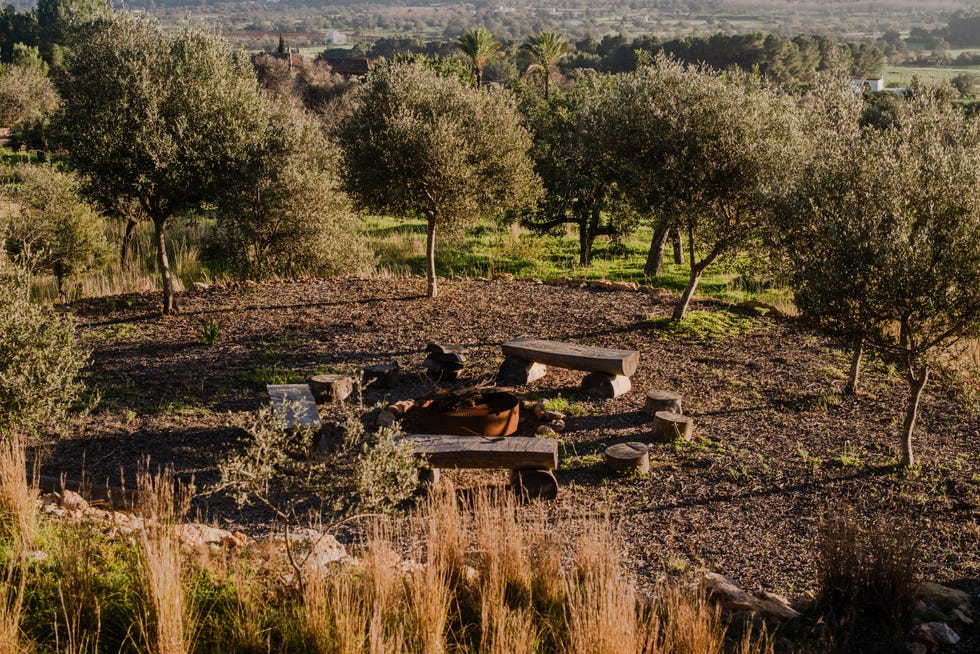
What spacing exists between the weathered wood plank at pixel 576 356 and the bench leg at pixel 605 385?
0.46ft

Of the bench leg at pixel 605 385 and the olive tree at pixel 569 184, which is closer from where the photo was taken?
the bench leg at pixel 605 385

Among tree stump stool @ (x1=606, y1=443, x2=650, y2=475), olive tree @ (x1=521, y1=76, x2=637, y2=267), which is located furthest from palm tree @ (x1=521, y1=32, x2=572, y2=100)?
tree stump stool @ (x1=606, y1=443, x2=650, y2=475)

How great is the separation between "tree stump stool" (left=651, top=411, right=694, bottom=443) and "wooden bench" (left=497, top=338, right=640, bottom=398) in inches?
53.5

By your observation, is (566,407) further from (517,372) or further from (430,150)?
(430,150)

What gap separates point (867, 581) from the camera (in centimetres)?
578

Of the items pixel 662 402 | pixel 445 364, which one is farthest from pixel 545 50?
pixel 662 402

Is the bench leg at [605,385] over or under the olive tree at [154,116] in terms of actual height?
under

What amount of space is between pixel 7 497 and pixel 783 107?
12698 millimetres

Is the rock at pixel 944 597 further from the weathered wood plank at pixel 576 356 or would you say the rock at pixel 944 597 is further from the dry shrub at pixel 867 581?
the weathered wood plank at pixel 576 356

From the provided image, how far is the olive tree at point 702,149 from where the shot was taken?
12.3 metres

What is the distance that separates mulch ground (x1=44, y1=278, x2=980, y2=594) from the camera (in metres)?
7.44

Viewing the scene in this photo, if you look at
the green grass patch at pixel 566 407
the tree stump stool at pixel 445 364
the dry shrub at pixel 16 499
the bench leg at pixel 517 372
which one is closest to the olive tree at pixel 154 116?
the tree stump stool at pixel 445 364

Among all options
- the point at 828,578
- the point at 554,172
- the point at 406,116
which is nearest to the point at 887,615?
the point at 828,578

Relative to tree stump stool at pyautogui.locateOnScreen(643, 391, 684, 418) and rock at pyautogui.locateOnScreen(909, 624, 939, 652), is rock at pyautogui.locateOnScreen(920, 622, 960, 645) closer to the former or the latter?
rock at pyautogui.locateOnScreen(909, 624, 939, 652)
